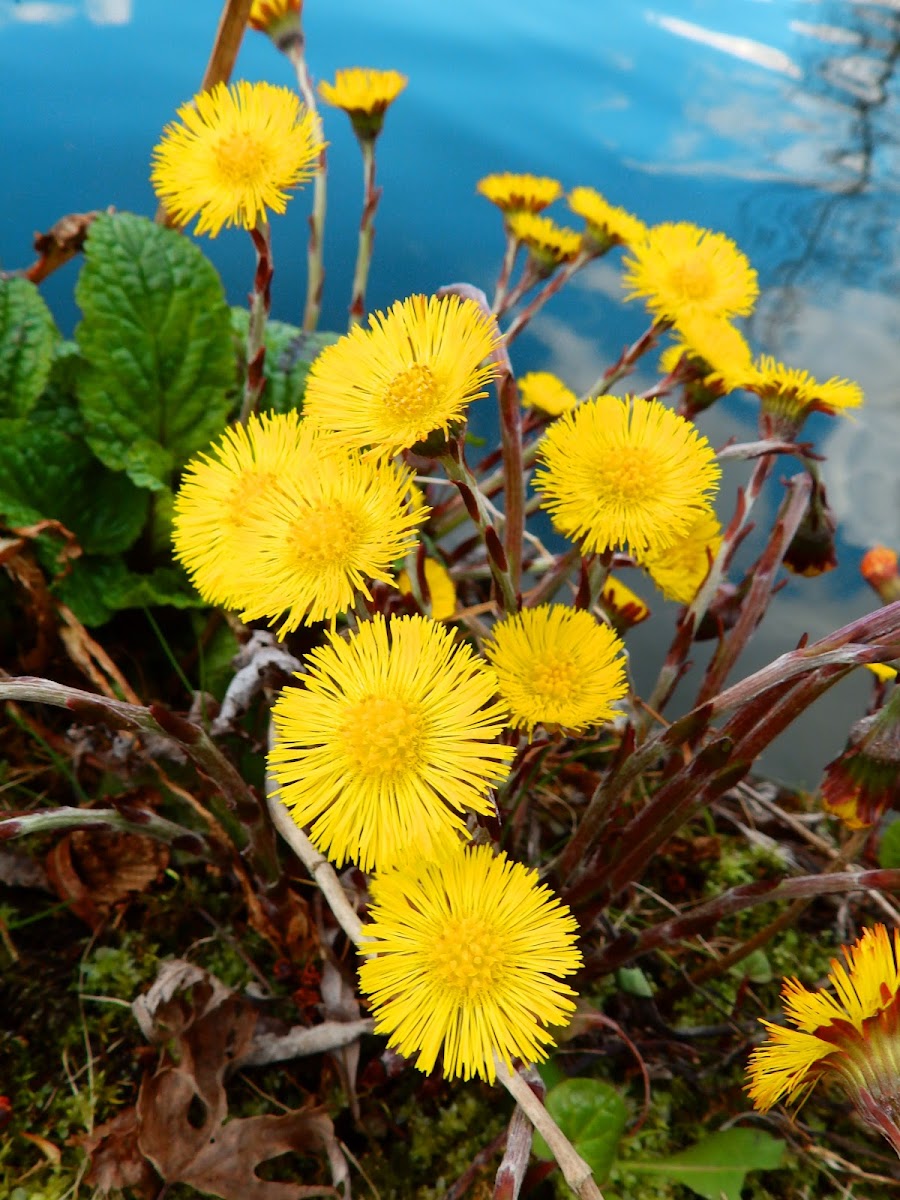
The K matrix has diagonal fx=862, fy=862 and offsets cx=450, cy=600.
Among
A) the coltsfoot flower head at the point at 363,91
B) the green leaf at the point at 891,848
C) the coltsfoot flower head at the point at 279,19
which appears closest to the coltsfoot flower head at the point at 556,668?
the green leaf at the point at 891,848

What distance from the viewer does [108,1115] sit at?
95 centimetres

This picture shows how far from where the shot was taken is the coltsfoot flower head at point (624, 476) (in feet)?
2.35

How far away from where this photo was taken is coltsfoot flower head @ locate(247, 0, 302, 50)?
4.64 ft

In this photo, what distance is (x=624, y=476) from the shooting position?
0.73 metres

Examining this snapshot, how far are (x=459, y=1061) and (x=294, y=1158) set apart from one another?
503 mm

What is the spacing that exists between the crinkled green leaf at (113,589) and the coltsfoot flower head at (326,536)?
0.59 metres

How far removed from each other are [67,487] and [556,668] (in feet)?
3.05

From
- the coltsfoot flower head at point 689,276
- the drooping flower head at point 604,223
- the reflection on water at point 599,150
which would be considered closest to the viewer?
the coltsfoot flower head at point 689,276

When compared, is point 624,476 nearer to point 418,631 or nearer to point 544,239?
point 418,631

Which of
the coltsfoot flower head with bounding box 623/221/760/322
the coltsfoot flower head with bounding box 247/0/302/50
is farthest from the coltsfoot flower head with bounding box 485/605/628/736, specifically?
the coltsfoot flower head with bounding box 247/0/302/50

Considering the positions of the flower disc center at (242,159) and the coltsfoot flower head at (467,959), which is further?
the flower disc center at (242,159)

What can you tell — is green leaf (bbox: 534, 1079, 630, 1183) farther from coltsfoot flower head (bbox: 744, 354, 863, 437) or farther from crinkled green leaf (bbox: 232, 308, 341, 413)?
crinkled green leaf (bbox: 232, 308, 341, 413)

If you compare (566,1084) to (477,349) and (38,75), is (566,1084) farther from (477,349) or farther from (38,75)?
(38,75)

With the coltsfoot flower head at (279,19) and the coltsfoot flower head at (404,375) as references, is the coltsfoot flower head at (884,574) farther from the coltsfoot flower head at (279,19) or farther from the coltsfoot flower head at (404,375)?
the coltsfoot flower head at (279,19)
